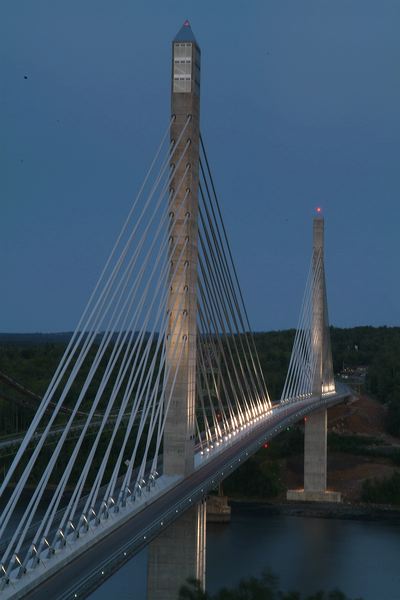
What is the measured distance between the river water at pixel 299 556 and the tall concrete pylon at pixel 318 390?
3.82m

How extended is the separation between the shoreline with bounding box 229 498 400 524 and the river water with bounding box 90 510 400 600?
699mm

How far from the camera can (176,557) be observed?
21844 mm

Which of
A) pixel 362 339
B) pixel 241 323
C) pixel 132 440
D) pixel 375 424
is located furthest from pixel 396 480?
pixel 362 339

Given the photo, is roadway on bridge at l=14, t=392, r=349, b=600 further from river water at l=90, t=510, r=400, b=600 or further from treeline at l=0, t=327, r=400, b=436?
treeline at l=0, t=327, r=400, b=436

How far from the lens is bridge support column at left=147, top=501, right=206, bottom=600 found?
21.6 m

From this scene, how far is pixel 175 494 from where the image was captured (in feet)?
68.9

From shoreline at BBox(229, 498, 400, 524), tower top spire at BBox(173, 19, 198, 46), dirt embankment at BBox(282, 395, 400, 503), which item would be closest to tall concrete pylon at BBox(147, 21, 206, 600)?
tower top spire at BBox(173, 19, 198, 46)

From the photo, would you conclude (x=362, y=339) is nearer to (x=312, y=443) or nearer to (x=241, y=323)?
(x=312, y=443)

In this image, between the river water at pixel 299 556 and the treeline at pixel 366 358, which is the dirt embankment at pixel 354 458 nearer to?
the treeline at pixel 366 358

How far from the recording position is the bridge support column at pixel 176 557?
2156 cm

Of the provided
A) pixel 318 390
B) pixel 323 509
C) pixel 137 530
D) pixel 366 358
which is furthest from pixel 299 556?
pixel 366 358

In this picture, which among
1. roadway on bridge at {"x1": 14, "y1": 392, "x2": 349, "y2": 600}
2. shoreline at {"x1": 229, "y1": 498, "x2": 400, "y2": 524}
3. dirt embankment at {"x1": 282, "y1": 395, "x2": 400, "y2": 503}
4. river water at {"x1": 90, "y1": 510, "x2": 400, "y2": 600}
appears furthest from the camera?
dirt embankment at {"x1": 282, "y1": 395, "x2": 400, "y2": 503}

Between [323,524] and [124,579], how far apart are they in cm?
1437

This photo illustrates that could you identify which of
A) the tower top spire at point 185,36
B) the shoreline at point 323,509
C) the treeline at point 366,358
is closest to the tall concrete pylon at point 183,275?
the tower top spire at point 185,36
